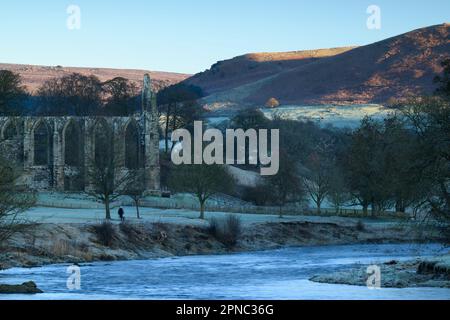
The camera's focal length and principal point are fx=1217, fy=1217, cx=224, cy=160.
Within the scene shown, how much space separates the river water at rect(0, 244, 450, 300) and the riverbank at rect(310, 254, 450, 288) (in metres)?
1.23

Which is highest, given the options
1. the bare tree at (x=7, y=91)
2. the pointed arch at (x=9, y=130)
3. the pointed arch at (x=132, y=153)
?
the bare tree at (x=7, y=91)

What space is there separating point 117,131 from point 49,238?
3669 centimetres

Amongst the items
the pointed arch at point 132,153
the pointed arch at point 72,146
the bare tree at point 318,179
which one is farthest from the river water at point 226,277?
the pointed arch at point 72,146

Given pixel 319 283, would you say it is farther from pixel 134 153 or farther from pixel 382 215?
pixel 134 153

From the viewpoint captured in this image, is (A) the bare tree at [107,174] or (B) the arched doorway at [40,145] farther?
(B) the arched doorway at [40,145]

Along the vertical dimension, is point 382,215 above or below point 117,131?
below

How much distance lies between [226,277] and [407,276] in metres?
9.24

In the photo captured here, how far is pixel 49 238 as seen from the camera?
7406 centimetres

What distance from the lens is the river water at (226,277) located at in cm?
5012

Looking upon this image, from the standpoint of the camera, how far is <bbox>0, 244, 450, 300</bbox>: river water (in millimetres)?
50125

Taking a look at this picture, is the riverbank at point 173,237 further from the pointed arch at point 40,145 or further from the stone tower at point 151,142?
the pointed arch at point 40,145

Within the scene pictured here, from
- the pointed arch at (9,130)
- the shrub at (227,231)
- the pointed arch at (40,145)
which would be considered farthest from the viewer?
the pointed arch at (40,145)

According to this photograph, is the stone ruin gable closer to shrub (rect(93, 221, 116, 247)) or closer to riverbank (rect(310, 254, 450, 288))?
shrub (rect(93, 221, 116, 247))
